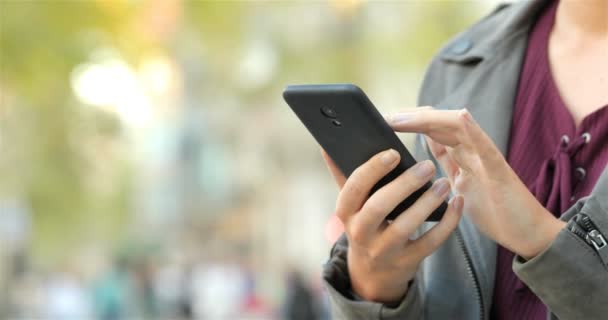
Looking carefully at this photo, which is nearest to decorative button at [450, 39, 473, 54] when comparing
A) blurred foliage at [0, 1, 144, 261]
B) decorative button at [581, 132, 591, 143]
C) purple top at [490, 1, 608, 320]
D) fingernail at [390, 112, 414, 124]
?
purple top at [490, 1, 608, 320]

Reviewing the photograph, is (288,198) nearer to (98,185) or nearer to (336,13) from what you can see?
(336,13)

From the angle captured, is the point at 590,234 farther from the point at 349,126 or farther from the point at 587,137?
the point at 349,126

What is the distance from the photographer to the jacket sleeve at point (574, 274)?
1518mm

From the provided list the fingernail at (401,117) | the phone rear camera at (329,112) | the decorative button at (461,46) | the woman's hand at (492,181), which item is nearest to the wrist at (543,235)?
the woman's hand at (492,181)

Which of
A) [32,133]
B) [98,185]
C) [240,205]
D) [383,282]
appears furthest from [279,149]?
[383,282]

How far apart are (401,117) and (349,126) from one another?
89 millimetres

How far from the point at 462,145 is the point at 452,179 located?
14 centimetres

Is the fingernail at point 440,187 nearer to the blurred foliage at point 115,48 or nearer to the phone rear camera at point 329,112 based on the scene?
the phone rear camera at point 329,112

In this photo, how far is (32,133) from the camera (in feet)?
38.3

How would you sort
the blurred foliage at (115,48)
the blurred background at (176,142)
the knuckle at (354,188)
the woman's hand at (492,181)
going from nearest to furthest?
the woman's hand at (492,181)
the knuckle at (354,188)
the blurred foliage at (115,48)
the blurred background at (176,142)

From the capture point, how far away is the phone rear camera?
5.23 feet

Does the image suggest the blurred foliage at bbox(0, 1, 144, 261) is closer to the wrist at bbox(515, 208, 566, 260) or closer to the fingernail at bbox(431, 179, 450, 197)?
the fingernail at bbox(431, 179, 450, 197)

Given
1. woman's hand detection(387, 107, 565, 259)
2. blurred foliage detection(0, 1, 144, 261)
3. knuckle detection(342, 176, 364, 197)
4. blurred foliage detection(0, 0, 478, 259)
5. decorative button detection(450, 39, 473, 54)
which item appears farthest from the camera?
blurred foliage detection(0, 0, 478, 259)

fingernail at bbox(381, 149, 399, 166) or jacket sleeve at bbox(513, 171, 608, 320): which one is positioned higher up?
fingernail at bbox(381, 149, 399, 166)
